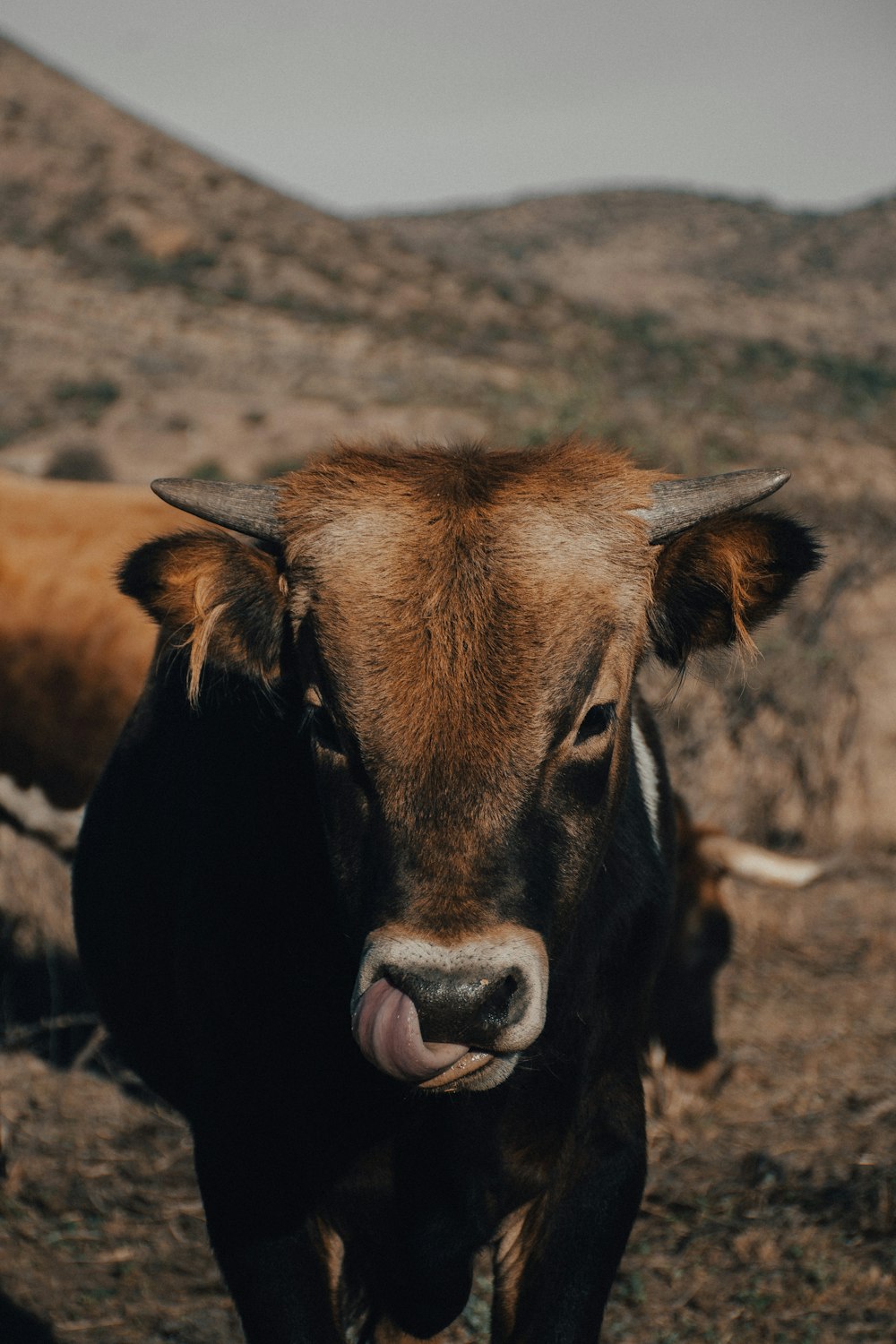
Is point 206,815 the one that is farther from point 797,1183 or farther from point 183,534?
point 797,1183

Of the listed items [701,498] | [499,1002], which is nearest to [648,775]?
[701,498]

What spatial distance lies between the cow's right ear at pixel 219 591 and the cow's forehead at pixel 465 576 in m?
0.12

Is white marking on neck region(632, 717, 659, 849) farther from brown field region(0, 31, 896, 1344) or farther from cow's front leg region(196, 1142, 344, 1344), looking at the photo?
cow's front leg region(196, 1142, 344, 1344)

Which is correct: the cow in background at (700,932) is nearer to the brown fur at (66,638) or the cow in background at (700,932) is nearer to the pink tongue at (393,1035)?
the brown fur at (66,638)

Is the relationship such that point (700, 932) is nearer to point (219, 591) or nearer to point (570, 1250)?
point (570, 1250)

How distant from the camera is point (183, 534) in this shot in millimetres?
2803

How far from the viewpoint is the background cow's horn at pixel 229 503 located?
8.89 feet

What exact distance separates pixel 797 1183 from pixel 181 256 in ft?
108

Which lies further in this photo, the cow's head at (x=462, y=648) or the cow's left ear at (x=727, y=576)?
the cow's left ear at (x=727, y=576)

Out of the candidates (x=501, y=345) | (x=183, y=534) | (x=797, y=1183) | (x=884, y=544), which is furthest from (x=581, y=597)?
(x=501, y=345)

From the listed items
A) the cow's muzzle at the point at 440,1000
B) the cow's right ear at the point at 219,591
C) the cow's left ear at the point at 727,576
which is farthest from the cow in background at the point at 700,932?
the cow's muzzle at the point at 440,1000

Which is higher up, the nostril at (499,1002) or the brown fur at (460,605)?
the brown fur at (460,605)

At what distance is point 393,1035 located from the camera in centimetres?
202

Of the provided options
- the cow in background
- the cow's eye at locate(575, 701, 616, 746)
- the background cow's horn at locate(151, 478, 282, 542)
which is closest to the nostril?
the cow's eye at locate(575, 701, 616, 746)
